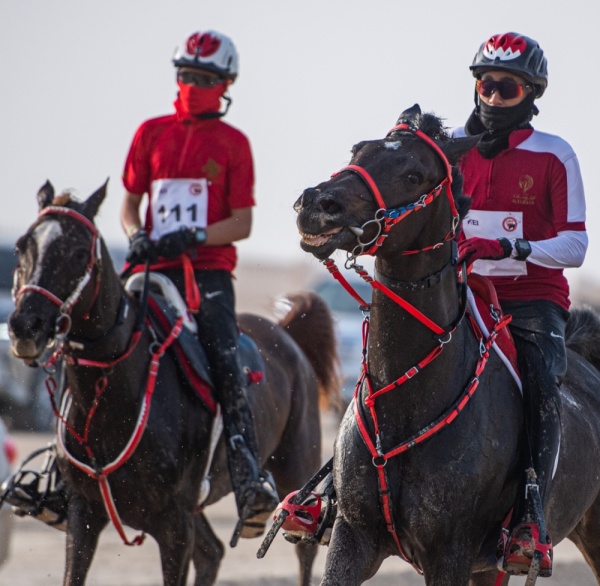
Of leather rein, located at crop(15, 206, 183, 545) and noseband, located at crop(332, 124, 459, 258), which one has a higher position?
noseband, located at crop(332, 124, 459, 258)

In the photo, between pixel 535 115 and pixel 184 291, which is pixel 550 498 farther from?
pixel 184 291

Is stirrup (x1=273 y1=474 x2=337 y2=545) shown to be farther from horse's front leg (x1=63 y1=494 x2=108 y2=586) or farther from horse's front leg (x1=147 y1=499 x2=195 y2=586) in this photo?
horse's front leg (x1=63 y1=494 x2=108 y2=586)

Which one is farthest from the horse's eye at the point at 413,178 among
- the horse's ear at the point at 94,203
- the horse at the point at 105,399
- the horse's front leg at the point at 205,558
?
the horse's front leg at the point at 205,558

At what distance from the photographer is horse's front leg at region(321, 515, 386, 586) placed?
5512 mm

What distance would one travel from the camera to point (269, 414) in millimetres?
9062

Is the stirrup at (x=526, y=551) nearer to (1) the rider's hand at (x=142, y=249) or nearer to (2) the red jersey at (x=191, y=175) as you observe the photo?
(1) the rider's hand at (x=142, y=249)

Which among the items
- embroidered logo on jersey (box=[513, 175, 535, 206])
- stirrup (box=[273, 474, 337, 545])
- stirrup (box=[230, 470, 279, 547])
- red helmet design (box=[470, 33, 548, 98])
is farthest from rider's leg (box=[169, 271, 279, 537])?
red helmet design (box=[470, 33, 548, 98])

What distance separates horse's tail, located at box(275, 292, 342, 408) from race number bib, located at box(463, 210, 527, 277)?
3.78m

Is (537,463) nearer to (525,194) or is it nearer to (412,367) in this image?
(412,367)

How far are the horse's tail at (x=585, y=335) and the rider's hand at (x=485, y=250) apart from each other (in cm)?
186

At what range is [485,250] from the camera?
19.6 feet

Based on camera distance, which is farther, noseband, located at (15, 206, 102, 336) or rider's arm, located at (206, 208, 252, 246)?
rider's arm, located at (206, 208, 252, 246)

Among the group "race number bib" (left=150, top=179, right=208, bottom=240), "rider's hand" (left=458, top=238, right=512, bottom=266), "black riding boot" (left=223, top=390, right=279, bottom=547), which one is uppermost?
"rider's hand" (left=458, top=238, right=512, bottom=266)

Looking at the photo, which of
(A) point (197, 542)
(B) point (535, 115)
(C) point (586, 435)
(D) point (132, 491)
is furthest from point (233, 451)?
(B) point (535, 115)
